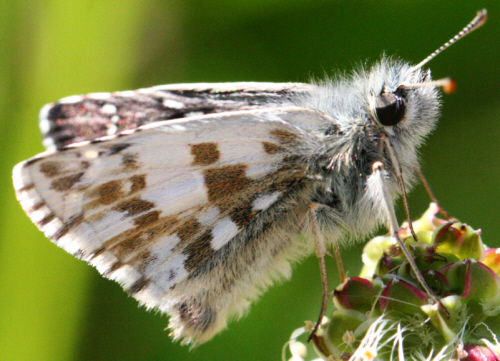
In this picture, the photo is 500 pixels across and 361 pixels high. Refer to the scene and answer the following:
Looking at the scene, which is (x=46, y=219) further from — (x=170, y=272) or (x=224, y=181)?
(x=224, y=181)

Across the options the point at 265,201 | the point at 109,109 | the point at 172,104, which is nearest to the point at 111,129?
the point at 109,109

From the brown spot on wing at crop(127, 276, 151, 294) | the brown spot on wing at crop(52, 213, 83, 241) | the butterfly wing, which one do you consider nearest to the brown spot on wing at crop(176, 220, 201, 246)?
the butterfly wing

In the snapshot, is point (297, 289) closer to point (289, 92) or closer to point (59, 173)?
point (289, 92)

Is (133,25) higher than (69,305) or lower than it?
higher

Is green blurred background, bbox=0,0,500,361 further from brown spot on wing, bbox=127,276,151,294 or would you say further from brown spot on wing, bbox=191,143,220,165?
brown spot on wing, bbox=191,143,220,165

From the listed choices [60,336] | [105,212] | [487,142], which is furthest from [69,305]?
[487,142]

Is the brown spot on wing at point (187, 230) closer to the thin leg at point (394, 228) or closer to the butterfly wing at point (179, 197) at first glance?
the butterfly wing at point (179, 197)
